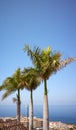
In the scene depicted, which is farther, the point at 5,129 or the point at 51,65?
the point at 5,129

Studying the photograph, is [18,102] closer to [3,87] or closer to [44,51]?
[3,87]

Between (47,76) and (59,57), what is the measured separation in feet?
4.96

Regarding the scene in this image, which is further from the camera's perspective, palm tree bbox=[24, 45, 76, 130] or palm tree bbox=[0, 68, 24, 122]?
palm tree bbox=[0, 68, 24, 122]

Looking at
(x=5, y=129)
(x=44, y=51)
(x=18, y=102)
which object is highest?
(x=44, y=51)

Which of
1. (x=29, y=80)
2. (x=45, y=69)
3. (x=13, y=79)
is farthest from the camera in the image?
(x=13, y=79)

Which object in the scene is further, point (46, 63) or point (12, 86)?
point (12, 86)

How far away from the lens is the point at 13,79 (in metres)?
29.4

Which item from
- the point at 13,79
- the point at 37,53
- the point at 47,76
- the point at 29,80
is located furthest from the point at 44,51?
the point at 13,79

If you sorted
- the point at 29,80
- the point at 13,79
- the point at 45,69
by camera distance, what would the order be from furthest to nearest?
the point at 13,79
the point at 29,80
the point at 45,69

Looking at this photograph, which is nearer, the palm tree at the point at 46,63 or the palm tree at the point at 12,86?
the palm tree at the point at 46,63

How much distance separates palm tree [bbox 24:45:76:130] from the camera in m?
17.5

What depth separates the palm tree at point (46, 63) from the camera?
17500 millimetres

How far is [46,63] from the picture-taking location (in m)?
17.5

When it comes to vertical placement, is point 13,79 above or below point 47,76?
above
